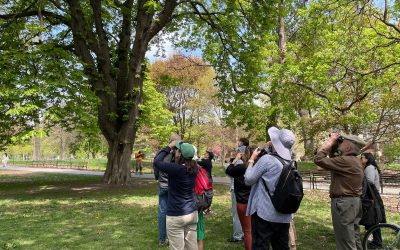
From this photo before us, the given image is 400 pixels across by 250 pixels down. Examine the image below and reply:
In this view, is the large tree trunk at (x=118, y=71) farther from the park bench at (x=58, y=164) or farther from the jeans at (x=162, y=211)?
the park bench at (x=58, y=164)

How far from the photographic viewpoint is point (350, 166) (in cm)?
508

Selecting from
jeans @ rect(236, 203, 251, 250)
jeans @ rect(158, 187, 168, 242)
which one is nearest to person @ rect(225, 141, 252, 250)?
jeans @ rect(236, 203, 251, 250)

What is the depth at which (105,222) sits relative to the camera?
376 inches

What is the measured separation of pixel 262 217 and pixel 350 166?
1.56m

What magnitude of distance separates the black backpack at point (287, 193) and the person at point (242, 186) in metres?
1.72

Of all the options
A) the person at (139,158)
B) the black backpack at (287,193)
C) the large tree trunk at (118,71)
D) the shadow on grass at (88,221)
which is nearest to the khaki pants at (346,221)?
the black backpack at (287,193)

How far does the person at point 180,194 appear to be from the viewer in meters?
4.99

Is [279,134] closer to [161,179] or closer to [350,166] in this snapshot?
[350,166]

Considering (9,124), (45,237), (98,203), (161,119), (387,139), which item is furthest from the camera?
(161,119)

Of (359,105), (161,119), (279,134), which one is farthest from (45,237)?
(161,119)

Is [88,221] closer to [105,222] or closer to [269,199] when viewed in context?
[105,222]

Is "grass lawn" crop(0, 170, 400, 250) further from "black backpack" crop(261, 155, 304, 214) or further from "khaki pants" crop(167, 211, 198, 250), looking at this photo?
"black backpack" crop(261, 155, 304, 214)

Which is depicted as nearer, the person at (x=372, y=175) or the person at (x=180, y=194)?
the person at (x=180, y=194)

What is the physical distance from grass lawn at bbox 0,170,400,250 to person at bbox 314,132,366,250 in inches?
94.1
